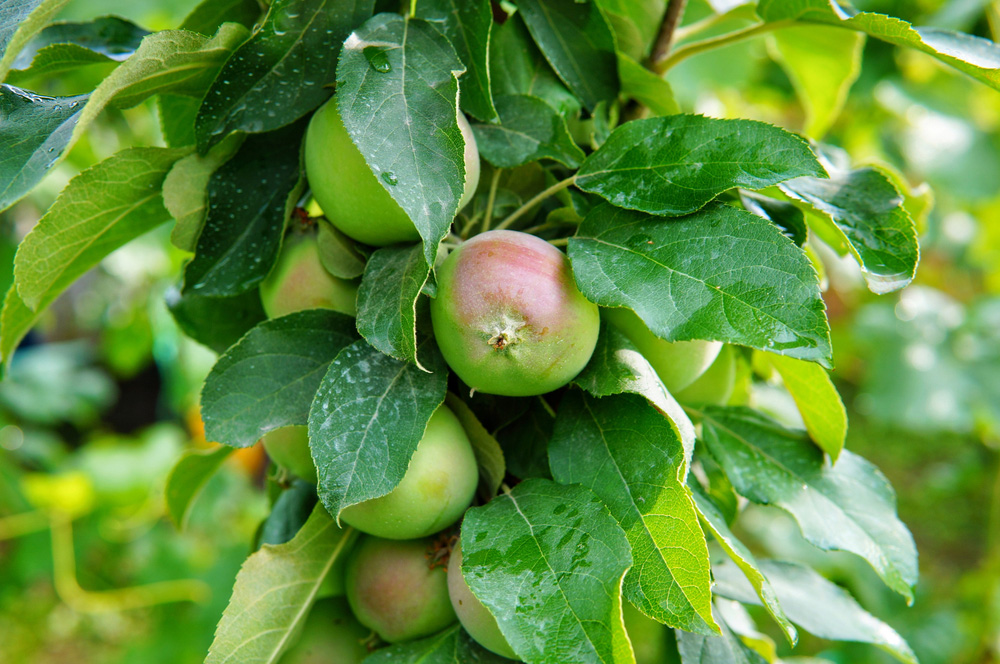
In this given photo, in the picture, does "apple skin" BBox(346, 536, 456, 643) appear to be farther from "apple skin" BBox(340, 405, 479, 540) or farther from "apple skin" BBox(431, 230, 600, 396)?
"apple skin" BBox(431, 230, 600, 396)

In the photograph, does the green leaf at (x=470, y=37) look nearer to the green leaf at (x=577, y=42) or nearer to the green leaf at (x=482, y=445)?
the green leaf at (x=577, y=42)

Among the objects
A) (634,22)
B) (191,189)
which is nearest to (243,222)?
(191,189)

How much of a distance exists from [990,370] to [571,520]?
6.15 feet

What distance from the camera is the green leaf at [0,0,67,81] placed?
34 centimetres

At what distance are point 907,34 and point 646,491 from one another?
319 mm

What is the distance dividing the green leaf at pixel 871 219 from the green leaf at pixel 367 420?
0.24m

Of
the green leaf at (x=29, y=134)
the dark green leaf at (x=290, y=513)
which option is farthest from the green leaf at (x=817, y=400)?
the green leaf at (x=29, y=134)

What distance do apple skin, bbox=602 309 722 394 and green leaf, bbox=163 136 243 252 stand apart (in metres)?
0.26

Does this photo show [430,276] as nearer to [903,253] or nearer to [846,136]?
[903,253]

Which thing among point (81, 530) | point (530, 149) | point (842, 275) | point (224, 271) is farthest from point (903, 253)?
point (81, 530)

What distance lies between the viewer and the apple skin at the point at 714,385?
54cm

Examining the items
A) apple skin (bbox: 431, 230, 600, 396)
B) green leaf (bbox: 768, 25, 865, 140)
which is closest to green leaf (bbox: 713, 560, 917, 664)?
apple skin (bbox: 431, 230, 600, 396)

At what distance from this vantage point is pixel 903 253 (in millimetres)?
406

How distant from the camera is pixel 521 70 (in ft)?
1.67
